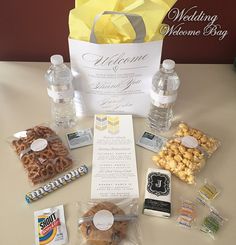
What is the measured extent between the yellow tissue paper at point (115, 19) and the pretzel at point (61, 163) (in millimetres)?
296

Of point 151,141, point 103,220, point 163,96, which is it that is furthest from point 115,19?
point 103,220

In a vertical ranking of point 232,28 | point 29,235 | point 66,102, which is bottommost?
point 29,235

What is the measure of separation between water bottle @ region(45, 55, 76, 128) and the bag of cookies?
27 cm

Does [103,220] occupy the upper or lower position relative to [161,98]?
lower

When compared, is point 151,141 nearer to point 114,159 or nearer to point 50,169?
point 114,159

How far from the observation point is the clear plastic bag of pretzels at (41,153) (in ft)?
2.56

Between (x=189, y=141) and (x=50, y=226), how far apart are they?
391mm

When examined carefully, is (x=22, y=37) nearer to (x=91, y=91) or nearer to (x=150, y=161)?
(x=91, y=91)

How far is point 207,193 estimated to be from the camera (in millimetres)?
769

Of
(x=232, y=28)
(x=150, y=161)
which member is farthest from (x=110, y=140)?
(x=232, y=28)

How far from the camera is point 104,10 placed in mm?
783

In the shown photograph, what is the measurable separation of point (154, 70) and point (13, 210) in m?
0.48

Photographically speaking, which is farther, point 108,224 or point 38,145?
point 38,145

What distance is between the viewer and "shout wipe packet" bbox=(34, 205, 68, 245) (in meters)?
0.68
